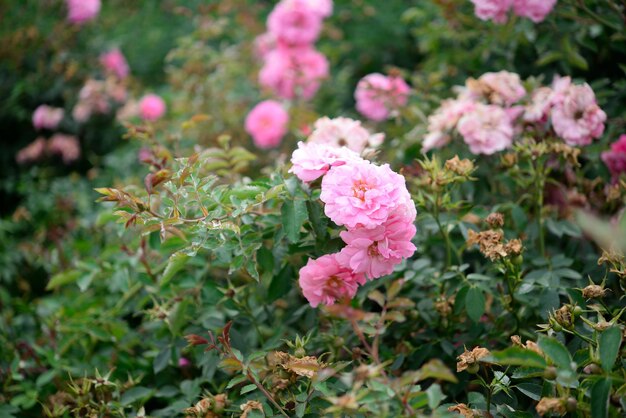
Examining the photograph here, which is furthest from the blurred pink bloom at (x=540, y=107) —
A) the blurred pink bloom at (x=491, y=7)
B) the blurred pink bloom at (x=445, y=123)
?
the blurred pink bloom at (x=491, y=7)

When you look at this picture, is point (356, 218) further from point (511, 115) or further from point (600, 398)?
point (511, 115)

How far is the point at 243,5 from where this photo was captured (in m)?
3.70

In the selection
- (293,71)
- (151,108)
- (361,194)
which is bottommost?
(151,108)

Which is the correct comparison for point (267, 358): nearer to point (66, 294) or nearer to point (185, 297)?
point (185, 297)

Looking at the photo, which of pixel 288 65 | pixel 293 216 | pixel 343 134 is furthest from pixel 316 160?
pixel 288 65

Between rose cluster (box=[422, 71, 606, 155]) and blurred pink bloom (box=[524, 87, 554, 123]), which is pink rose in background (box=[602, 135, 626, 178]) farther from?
blurred pink bloom (box=[524, 87, 554, 123])

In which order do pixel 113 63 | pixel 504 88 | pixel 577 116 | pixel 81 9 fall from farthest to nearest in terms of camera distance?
pixel 113 63 → pixel 81 9 → pixel 504 88 → pixel 577 116

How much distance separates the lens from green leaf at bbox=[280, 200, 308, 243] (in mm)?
1237

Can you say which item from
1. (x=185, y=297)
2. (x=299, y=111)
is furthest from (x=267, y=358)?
(x=299, y=111)

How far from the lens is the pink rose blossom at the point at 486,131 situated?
1.59m

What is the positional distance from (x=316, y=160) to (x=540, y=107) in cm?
75

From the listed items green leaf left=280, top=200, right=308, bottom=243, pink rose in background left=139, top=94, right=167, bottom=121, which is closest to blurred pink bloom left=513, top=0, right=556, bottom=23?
green leaf left=280, top=200, right=308, bottom=243

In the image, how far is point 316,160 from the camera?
1.21m

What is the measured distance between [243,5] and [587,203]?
2.67m
